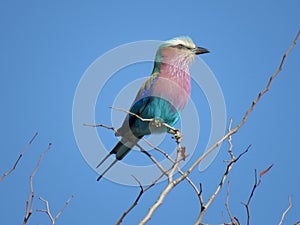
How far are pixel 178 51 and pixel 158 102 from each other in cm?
105

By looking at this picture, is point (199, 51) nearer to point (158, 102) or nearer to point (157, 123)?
point (158, 102)

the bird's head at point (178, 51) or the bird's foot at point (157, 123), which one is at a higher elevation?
the bird's head at point (178, 51)

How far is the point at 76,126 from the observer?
430 centimetres

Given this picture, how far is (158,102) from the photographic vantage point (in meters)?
5.88

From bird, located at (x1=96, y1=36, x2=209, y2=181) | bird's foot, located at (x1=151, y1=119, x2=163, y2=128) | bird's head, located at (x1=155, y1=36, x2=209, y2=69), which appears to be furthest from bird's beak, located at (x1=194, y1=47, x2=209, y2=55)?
bird's foot, located at (x1=151, y1=119, x2=163, y2=128)

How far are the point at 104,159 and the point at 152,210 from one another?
124 inches

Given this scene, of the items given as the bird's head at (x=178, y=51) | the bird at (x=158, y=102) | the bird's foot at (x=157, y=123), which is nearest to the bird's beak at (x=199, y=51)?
the bird's head at (x=178, y=51)

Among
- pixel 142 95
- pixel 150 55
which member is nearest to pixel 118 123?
pixel 142 95

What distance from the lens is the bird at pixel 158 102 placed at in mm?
5844

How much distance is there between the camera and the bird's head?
645 centimetres

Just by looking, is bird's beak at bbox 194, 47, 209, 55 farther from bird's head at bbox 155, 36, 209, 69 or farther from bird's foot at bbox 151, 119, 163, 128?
bird's foot at bbox 151, 119, 163, 128

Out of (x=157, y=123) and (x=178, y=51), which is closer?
(x=157, y=123)

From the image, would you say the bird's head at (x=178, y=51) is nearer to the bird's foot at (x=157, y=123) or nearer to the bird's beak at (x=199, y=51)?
the bird's beak at (x=199, y=51)

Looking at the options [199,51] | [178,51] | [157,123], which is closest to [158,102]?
[157,123]
